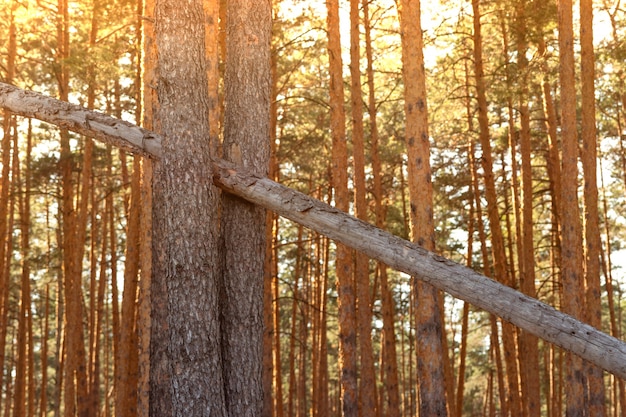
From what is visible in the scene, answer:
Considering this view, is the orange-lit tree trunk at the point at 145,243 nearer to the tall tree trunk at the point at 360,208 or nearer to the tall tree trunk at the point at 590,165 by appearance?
the tall tree trunk at the point at 360,208

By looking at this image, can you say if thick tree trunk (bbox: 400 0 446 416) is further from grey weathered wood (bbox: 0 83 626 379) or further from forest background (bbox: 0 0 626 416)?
grey weathered wood (bbox: 0 83 626 379)

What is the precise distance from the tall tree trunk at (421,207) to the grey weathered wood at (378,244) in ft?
10.3

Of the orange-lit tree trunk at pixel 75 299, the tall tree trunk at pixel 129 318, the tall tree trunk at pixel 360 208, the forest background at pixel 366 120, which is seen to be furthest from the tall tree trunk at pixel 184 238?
the orange-lit tree trunk at pixel 75 299

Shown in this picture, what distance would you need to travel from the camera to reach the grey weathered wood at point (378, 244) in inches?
184

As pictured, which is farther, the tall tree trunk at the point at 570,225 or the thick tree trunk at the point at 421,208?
the tall tree trunk at the point at 570,225

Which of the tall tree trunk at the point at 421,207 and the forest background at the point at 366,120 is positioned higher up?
the forest background at the point at 366,120

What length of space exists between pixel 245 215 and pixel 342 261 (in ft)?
23.1

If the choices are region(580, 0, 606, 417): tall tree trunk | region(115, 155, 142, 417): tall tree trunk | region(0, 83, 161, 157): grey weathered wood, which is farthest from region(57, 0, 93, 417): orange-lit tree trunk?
region(580, 0, 606, 417): tall tree trunk

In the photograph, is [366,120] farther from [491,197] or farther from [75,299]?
[75,299]

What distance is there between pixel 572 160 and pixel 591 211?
1.68m

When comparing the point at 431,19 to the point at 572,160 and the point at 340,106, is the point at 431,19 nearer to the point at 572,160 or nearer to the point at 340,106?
the point at 340,106

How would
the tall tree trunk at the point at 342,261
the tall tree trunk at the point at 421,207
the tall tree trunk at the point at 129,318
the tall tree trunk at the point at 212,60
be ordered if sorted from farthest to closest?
the tall tree trunk at the point at 129,318, the tall tree trunk at the point at 342,261, the tall tree trunk at the point at 212,60, the tall tree trunk at the point at 421,207

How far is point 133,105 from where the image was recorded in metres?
19.3

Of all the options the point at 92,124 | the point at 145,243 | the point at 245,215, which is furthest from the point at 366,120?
the point at 92,124
